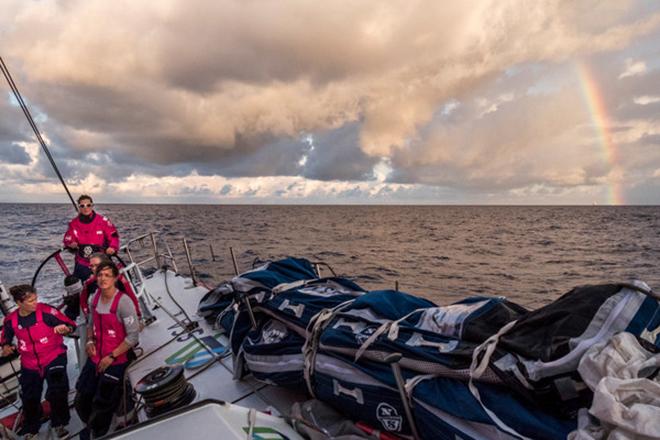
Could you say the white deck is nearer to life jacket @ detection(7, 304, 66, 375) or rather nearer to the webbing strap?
life jacket @ detection(7, 304, 66, 375)

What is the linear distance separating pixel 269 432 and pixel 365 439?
57cm

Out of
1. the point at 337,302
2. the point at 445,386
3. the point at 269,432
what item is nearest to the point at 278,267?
the point at 337,302

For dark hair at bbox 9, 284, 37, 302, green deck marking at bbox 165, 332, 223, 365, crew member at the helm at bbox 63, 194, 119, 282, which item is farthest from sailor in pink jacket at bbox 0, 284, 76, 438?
crew member at the helm at bbox 63, 194, 119, 282

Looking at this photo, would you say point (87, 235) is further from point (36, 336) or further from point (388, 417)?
point (388, 417)

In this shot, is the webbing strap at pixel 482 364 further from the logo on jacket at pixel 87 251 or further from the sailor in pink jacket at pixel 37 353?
the logo on jacket at pixel 87 251

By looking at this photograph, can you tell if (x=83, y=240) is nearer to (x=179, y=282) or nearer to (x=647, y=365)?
(x=179, y=282)

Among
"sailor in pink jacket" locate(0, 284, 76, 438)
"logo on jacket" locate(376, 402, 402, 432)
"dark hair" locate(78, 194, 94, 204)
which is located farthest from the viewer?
"dark hair" locate(78, 194, 94, 204)

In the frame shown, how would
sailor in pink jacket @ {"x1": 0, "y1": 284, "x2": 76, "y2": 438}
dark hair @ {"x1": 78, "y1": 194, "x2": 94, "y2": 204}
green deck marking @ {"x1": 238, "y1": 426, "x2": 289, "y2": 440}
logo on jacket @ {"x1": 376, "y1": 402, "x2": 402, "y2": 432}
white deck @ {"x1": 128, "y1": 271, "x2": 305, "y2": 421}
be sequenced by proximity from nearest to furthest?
green deck marking @ {"x1": 238, "y1": 426, "x2": 289, "y2": 440}
logo on jacket @ {"x1": 376, "y1": 402, "x2": 402, "y2": 432}
white deck @ {"x1": 128, "y1": 271, "x2": 305, "y2": 421}
sailor in pink jacket @ {"x1": 0, "y1": 284, "x2": 76, "y2": 438}
dark hair @ {"x1": 78, "y1": 194, "x2": 94, "y2": 204}

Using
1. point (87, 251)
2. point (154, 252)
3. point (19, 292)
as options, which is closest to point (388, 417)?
point (19, 292)

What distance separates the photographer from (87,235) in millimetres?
5039

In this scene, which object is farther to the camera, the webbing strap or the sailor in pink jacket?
the sailor in pink jacket

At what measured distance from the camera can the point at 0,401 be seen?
3.84m

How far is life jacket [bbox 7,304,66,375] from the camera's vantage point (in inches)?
135

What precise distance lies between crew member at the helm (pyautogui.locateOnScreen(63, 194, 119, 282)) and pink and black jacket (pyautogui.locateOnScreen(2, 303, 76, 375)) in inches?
56.1
